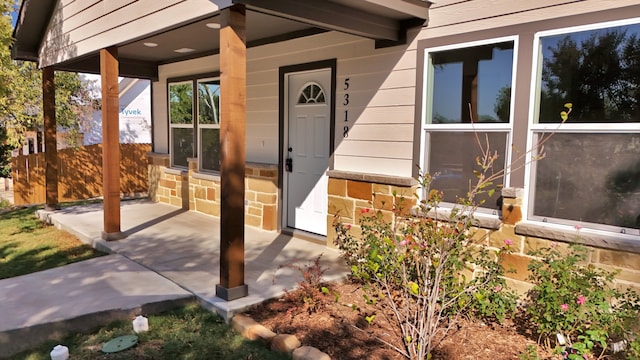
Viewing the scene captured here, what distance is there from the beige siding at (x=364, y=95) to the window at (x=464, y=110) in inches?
9.0

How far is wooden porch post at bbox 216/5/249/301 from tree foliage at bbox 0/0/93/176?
4779 millimetres

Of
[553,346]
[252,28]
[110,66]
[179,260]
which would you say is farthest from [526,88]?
[110,66]

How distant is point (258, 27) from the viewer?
5.56 meters

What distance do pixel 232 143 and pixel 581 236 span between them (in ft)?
9.46

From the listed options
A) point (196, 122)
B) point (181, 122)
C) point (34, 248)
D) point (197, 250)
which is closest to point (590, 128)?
point (197, 250)

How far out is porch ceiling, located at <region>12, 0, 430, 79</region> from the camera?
13.1 ft

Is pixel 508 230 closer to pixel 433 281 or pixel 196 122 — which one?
pixel 433 281

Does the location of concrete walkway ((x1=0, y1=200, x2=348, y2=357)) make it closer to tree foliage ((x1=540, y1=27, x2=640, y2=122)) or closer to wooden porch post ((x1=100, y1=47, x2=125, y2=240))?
wooden porch post ((x1=100, y1=47, x2=125, y2=240))

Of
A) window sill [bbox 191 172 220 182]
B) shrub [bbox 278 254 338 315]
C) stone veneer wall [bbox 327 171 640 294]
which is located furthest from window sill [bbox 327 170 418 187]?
window sill [bbox 191 172 220 182]

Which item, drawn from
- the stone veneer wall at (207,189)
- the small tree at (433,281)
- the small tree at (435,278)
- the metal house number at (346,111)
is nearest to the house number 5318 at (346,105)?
the metal house number at (346,111)

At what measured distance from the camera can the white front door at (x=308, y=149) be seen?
5828 millimetres

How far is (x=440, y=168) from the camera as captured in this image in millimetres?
4477

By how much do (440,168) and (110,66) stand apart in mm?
4364

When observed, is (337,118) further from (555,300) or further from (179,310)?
(555,300)
